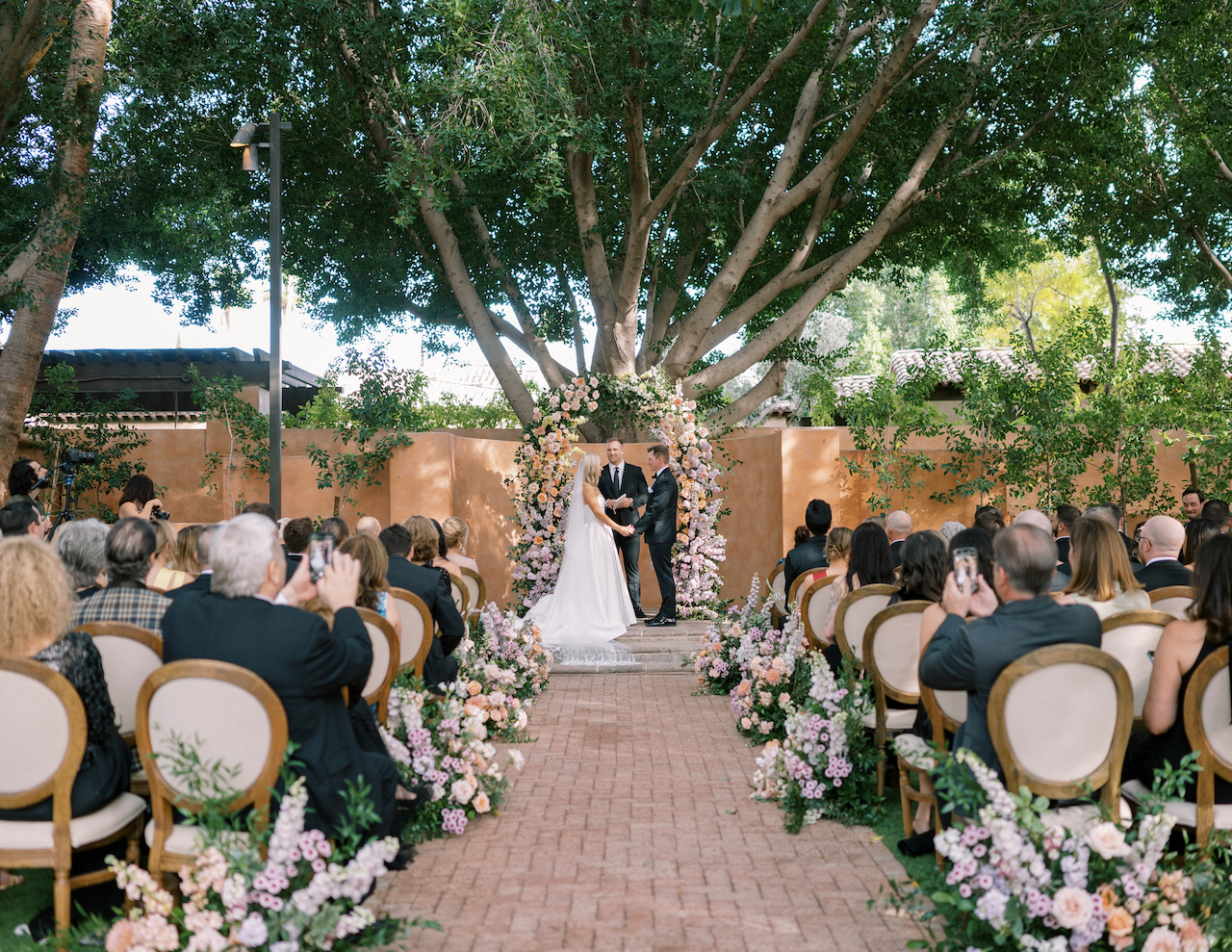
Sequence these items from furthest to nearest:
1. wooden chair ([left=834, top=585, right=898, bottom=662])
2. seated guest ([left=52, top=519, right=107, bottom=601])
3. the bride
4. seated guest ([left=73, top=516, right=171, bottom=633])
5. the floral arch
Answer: the floral arch
the bride
wooden chair ([left=834, top=585, right=898, bottom=662])
seated guest ([left=52, top=519, right=107, bottom=601])
seated guest ([left=73, top=516, right=171, bottom=633])

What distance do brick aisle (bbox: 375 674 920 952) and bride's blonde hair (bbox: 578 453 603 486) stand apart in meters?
4.17

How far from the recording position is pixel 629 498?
11078mm

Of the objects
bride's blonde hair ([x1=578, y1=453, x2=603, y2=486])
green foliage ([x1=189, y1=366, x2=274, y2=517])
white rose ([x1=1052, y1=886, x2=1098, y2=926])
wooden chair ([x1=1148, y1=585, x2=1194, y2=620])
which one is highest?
green foliage ([x1=189, y1=366, x2=274, y2=517])

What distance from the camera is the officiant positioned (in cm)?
1109

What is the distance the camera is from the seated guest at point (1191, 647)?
136 inches

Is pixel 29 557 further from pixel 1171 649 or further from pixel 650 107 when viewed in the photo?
pixel 650 107

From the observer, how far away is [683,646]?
10.3 metres

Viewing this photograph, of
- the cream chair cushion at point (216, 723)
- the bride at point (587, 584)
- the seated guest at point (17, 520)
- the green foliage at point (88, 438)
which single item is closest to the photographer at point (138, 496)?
the seated guest at point (17, 520)

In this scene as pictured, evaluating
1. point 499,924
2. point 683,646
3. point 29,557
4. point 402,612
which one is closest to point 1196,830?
point 499,924

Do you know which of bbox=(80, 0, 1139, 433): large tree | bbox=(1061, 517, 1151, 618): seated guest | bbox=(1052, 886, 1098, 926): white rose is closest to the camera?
bbox=(1052, 886, 1098, 926): white rose

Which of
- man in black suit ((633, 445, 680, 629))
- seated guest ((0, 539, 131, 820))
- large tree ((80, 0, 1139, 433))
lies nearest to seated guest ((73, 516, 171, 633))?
seated guest ((0, 539, 131, 820))

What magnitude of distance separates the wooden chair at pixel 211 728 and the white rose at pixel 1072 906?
235 centimetres

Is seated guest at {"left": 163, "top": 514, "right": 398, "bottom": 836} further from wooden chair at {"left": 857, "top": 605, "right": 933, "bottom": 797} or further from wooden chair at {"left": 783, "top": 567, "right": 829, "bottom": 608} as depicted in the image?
wooden chair at {"left": 783, "top": 567, "right": 829, "bottom": 608}

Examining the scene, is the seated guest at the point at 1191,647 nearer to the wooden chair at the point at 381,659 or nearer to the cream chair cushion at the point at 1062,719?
the cream chair cushion at the point at 1062,719
